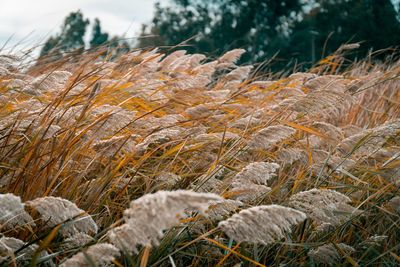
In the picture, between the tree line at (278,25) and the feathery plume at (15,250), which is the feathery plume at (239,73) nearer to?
the feathery plume at (15,250)

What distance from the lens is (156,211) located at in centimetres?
127

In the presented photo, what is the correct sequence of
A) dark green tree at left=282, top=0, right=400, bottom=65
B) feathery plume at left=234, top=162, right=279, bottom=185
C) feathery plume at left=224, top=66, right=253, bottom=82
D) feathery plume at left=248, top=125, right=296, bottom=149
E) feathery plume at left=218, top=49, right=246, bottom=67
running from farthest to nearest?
dark green tree at left=282, top=0, right=400, bottom=65 < feathery plume at left=218, top=49, right=246, bottom=67 < feathery plume at left=224, top=66, right=253, bottom=82 < feathery plume at left=248, top=125, right=296, bottom=149 < feathery plume at left=234, top=162, right=279, bottom=185

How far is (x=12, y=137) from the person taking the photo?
2.49 meters

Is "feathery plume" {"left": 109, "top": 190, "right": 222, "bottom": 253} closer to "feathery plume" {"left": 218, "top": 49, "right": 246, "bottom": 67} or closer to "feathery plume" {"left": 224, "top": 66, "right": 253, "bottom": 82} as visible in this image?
"feathery plume" {"left": 224, "top": 66, "right": 253, "bottom": 82}

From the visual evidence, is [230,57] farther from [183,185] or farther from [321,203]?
[321,203]

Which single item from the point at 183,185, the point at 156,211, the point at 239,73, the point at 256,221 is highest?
the point at 156,211

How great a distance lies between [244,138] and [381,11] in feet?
105

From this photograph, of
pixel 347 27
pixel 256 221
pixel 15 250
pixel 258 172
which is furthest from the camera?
pixel 347 27

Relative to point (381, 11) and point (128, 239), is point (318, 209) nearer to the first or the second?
point (128, 239)

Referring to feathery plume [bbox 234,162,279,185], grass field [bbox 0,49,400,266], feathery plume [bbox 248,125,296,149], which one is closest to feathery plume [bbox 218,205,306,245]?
grass field [bbox 0,49,400,266]

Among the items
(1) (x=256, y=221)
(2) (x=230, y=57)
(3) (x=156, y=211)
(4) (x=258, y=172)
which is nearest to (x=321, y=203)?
(4) (x=258, y=172)

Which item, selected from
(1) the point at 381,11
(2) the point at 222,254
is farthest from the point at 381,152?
(1) the point at 381,11

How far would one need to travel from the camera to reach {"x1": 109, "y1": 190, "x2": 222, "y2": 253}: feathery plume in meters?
1.23

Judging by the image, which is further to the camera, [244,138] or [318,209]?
[244,138]
